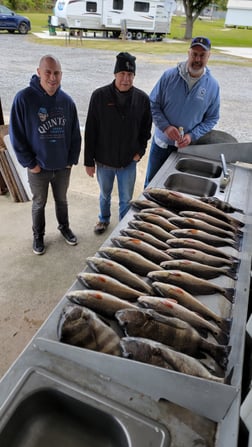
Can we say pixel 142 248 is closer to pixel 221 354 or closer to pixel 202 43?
pixel 221 354

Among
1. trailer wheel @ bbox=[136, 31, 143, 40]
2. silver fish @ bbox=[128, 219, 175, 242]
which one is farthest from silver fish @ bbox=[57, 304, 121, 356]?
trailer wheel @ bbox=[136, 31, 143, 40]

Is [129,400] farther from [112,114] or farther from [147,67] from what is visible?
[147,67]

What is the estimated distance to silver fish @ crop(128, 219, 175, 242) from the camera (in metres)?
1.95

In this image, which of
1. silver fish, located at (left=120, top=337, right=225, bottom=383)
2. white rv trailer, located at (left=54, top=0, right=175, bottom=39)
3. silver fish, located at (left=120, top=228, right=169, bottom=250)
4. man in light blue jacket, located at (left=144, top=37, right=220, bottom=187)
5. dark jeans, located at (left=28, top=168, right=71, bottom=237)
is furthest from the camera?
white rv trailer, located at (left=54, top=0, right=175, bottom=39)

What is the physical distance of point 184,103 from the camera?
121 inches

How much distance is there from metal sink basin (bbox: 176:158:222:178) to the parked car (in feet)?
56.8

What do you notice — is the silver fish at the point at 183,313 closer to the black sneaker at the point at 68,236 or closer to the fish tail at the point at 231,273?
the fish tail at the point at 231,273

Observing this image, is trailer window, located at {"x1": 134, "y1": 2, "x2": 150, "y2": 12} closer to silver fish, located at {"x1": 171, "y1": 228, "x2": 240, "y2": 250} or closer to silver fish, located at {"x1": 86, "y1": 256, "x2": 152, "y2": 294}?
silver fish, located at {"x1": 171, "y1": 228, "x2": 240, "y2": 250}

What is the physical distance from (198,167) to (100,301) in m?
2.08

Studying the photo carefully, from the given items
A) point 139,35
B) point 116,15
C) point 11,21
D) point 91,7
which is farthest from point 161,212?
point 139,35

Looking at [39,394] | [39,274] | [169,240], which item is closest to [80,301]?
[39,394]

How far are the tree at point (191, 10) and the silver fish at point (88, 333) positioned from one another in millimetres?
23038

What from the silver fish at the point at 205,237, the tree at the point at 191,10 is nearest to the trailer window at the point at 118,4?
the tree at the point at 191,10

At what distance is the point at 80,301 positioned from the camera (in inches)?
54.7
